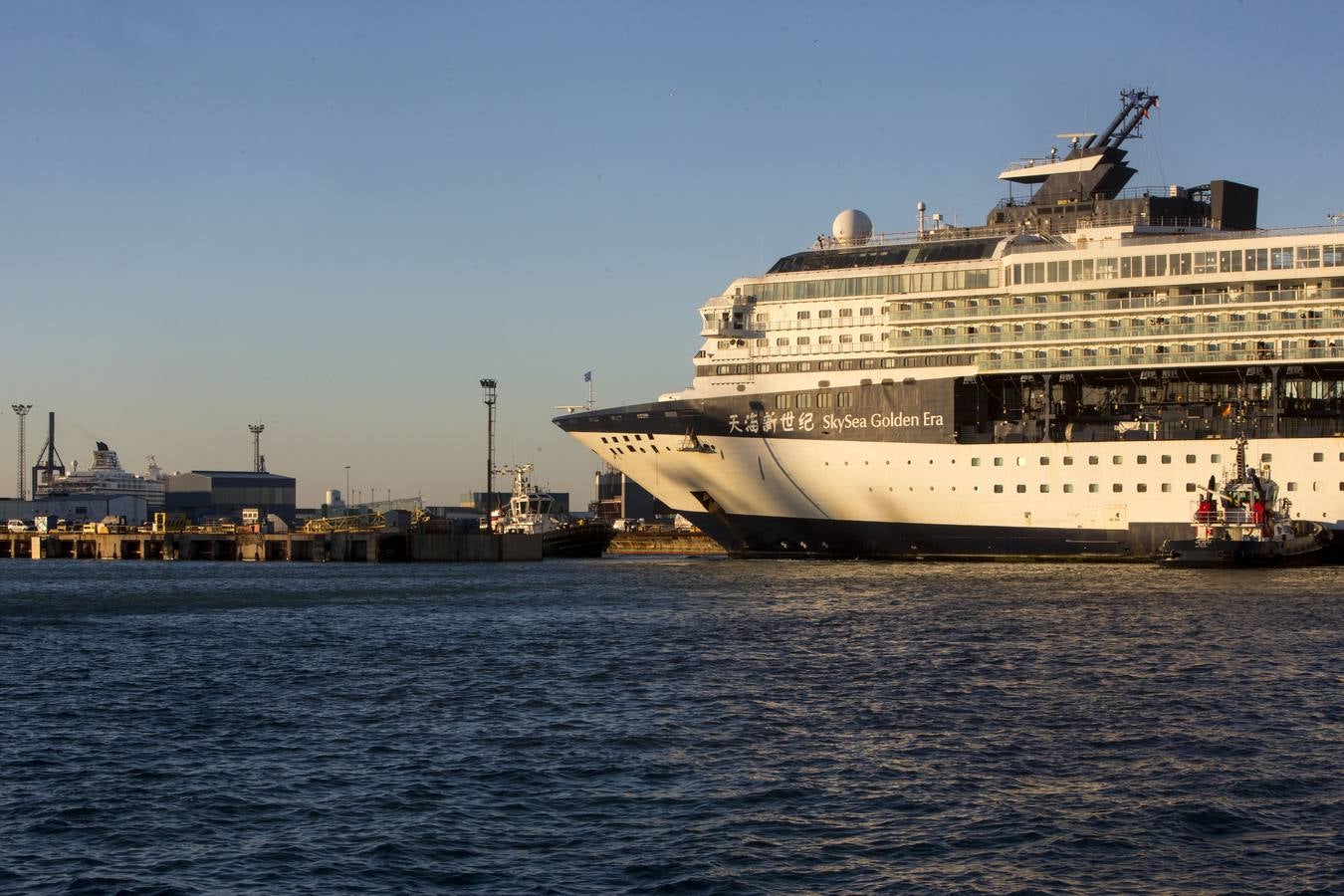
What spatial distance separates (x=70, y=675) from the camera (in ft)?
111

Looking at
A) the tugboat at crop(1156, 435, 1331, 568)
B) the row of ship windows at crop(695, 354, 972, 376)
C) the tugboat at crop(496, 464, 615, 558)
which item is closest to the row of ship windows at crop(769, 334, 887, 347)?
the row of ship windows at crop(695, 354, 972, 376)

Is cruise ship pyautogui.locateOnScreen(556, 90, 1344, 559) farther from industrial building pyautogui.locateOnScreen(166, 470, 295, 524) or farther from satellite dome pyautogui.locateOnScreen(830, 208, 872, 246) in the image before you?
industrial building pyautogui.locateOnScreen(166, 470, 295, 524)

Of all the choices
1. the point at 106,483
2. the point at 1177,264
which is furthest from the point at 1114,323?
the point at 106,483

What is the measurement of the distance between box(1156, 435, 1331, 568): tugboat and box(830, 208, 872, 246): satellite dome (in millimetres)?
21335

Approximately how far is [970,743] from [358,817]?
997 centimetres

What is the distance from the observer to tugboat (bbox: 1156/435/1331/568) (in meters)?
59.5

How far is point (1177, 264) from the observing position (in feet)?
212

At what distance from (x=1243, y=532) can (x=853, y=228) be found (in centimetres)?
2426

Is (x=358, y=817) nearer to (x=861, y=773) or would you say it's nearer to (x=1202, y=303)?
(x=861, y=773)

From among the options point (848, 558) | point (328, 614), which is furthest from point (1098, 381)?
point (328, 614)

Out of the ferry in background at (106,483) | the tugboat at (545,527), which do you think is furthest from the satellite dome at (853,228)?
the ferry in background at (106,483)

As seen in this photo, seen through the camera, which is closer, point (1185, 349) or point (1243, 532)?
point (1243, 532)

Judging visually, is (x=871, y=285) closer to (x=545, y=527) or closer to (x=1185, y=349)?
(x=1185, y=349)

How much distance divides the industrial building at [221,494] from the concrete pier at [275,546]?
62882mm
